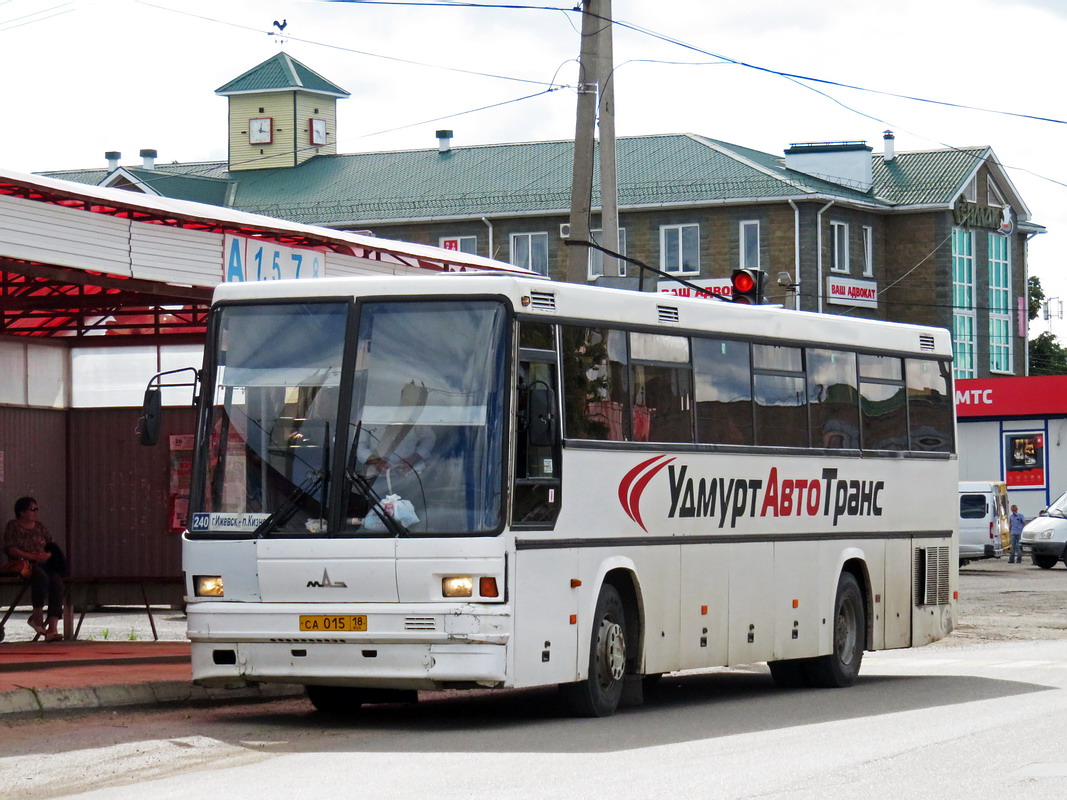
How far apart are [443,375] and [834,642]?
578 centimetres

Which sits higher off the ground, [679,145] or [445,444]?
[679,145]

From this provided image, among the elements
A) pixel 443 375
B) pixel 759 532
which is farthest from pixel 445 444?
pixel 759 532

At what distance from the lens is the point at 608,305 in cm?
1366

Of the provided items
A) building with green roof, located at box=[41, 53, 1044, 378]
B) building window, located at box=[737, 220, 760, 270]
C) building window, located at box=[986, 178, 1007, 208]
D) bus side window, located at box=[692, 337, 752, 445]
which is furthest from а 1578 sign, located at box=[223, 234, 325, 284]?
building window, located at box=[986, 178, 1007, 208]

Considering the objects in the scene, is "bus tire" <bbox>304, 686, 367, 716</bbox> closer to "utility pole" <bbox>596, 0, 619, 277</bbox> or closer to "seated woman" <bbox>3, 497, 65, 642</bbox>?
"seated woman" <bbox>3, 497, 65, 642</bbox>

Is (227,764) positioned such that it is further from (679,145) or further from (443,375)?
(679,145)

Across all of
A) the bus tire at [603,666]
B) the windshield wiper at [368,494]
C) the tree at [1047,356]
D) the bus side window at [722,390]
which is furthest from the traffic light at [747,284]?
the tree at [1047,356]

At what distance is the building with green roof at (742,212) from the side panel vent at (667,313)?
53301 millimetres

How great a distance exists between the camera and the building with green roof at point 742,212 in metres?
71.6

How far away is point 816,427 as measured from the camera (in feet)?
53.2

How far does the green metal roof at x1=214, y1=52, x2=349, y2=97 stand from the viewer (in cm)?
9144

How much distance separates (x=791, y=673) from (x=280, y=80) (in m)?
78.0

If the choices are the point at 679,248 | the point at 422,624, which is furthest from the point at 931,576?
the point at 679,248

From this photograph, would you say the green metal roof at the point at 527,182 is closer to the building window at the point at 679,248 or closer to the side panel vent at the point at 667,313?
the building window at the point at 679,248
